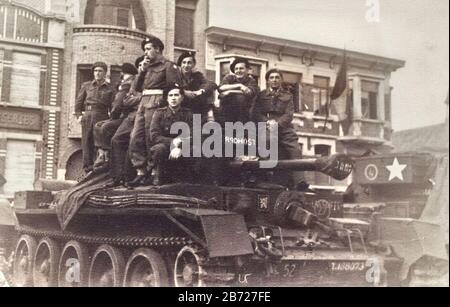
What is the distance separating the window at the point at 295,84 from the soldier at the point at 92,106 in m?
2.30

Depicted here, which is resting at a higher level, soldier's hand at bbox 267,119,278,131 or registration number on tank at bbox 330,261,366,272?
soldier's hand at bbox 267,119,278,131

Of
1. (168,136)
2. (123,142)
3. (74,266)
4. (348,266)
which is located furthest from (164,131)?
(348,266)

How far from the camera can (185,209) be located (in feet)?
16.9

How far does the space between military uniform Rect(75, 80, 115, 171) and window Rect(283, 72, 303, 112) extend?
90.4 inches

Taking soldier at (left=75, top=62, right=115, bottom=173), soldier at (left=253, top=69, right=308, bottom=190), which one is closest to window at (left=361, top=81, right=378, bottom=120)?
soldier at (left=253, top=69, right=308, bottom=190)

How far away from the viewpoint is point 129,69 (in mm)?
6809

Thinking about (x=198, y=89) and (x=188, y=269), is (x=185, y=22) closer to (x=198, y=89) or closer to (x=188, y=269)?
(x=198, y=89)

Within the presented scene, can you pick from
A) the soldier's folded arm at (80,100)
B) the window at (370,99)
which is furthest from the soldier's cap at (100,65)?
the window at (370,99)

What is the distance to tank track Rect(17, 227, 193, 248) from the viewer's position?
5.19 meters

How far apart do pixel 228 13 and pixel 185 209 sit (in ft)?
10.2

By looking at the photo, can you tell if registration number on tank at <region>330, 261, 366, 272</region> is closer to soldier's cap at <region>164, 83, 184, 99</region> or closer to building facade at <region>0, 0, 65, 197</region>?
soldier's cap at <region>164, 83, 184, 99</region>

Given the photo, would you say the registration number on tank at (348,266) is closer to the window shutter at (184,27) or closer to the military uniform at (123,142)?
the military uniform at (123,142)
